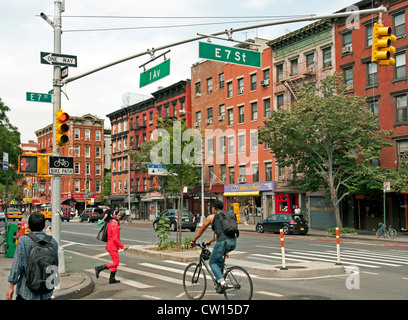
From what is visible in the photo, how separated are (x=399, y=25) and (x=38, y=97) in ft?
93.7

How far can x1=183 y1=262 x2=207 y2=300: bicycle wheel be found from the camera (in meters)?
8.65

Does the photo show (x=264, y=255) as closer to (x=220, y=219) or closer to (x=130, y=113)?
(x=220, y=219)

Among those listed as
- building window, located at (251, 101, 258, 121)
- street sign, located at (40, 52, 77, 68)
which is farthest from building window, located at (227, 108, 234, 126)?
street sign, located at (40, 52, 77, 68)

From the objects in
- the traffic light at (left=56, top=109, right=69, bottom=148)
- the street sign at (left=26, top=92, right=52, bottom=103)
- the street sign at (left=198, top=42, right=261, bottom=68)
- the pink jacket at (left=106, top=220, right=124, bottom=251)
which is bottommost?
the pink jacket at (left=106, top=220, right=124, bottom=251)

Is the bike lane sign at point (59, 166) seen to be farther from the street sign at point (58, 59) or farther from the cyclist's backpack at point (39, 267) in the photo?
the cyclist's backpack at point (39, 267)

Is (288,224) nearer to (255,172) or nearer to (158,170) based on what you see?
(158,170)

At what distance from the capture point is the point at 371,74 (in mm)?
34594

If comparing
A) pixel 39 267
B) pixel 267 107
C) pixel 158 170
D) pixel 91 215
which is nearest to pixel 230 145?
pixel 267 107

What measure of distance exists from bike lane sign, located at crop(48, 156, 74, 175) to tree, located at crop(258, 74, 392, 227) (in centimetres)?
2158

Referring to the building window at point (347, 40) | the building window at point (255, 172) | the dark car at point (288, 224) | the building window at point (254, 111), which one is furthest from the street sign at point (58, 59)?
the building window at point (254, 111)

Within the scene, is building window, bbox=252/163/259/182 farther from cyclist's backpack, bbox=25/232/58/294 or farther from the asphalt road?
cyclist's backpack, bbox=25/232/58/294

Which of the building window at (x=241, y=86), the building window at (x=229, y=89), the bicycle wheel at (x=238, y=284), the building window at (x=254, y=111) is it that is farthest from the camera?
the building window at (x=229, y=89)

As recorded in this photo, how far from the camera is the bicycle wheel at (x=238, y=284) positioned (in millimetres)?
8035

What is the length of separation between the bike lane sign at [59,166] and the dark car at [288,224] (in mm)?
22902
